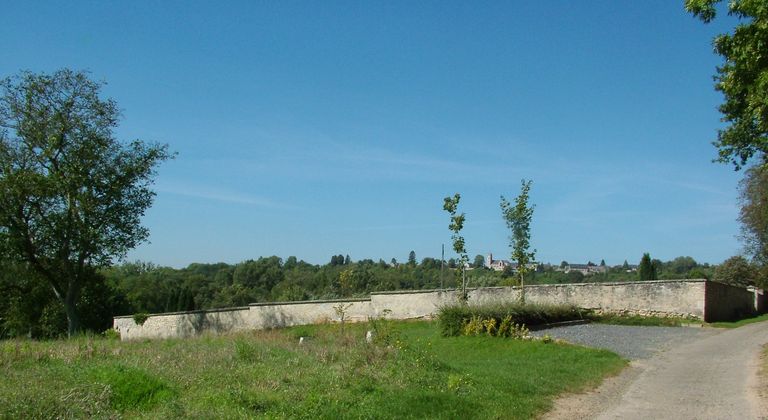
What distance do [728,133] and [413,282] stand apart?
66443mm

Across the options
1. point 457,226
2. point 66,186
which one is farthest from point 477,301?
point 66,186

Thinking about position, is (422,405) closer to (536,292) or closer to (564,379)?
(564,379)

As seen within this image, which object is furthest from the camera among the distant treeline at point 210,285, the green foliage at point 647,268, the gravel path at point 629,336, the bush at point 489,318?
the green foliage at point 647,268

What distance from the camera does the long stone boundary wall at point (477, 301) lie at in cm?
3014

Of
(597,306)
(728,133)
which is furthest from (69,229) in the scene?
(728,133)

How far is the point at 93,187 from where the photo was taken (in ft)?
114

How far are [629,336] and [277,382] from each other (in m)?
17.3

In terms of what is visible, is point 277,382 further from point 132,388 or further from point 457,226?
point 457,226

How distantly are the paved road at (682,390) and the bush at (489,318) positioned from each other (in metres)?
5.40

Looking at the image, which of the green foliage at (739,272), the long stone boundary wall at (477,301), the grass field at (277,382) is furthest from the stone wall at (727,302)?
the grass field at (277,382)

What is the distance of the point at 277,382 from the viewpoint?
32.0ft

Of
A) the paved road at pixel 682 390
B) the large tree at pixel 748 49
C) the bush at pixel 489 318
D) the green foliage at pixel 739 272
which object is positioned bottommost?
the paved road at pixel 682 390

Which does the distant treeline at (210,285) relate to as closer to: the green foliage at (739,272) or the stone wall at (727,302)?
the green foliage at (739,272)

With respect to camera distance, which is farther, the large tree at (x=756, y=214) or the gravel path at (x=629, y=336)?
the large tree at (x=756, y=214)
